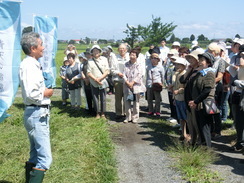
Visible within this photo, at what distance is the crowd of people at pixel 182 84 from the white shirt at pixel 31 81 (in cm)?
253

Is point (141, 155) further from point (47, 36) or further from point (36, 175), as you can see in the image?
point (47, 36)

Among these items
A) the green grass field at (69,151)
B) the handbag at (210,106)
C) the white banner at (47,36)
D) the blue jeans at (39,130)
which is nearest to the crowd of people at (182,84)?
the handbag at (210,106)

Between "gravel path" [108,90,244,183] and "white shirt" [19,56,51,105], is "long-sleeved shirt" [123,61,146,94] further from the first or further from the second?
"white shirt" [19,56,51,105]

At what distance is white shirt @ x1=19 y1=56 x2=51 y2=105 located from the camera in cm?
317

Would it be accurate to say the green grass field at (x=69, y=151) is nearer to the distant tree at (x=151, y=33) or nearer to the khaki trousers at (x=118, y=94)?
the khaki trousers at (x=118, y=94)

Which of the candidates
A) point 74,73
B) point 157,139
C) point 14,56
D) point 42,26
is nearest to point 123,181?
point 157,139

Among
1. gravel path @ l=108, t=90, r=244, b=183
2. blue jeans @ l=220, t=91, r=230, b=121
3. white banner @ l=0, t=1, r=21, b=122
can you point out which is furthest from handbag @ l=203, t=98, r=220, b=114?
white banner @ l=0, t=1, r=21, b=122

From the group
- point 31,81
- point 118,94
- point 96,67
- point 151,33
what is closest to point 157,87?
point 118,94

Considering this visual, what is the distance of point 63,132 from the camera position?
20.7ft

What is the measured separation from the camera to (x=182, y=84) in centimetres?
566

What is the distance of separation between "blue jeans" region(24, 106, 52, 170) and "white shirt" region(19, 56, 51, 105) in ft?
0.44

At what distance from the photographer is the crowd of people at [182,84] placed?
15.4ft

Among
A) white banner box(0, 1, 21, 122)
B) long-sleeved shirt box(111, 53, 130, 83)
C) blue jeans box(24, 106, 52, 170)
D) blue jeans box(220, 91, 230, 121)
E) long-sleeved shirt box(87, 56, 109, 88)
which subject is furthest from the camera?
long-sleeved shirt box(111, 53, 130, 83)

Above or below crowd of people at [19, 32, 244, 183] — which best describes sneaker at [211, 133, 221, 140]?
below
